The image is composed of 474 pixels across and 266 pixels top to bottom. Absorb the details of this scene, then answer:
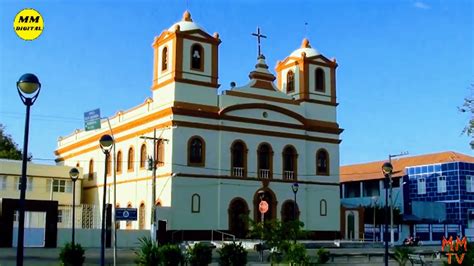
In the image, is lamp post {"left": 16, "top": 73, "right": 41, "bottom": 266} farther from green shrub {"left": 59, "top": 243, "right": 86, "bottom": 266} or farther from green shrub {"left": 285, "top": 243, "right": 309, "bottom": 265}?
green shrub {"left": 285, "top": 243, "right": 309, "bottom": 265}

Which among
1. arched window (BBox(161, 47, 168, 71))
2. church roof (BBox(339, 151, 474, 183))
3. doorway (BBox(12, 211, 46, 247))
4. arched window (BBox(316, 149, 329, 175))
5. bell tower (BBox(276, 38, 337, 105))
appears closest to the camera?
doorway (BBox(12, 211, 46, 247))

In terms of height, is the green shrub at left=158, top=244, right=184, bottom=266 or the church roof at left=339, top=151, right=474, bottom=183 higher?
the church roof at left=339, top=151, right=474, bottom=183

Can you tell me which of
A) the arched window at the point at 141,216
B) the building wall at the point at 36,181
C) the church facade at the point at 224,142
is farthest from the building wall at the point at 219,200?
the building wall at the point at 36,181

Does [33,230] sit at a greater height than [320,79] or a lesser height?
lesser

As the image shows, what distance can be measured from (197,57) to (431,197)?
3055cm

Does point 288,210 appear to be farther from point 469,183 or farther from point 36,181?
point 469,183

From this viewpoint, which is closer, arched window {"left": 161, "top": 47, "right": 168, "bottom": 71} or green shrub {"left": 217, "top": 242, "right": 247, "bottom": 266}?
green shrub {"left": 217, "top": 242, "right": 247, "bottom": 266}

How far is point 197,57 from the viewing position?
4519 cm

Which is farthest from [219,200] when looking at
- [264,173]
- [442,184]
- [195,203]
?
[442,184]

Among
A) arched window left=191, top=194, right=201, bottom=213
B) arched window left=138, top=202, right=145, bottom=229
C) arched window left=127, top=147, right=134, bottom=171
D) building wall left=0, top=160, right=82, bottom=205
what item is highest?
arched window left=127, top=147, right=134, bottom=171

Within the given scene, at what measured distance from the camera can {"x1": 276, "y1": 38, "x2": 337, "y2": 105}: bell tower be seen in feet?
167

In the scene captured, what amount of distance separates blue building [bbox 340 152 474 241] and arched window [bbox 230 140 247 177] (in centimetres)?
1633

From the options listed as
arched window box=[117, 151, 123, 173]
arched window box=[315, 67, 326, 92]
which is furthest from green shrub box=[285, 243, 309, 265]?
arched window box=[315, 67, 326, 92]

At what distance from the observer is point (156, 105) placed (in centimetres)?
4562
